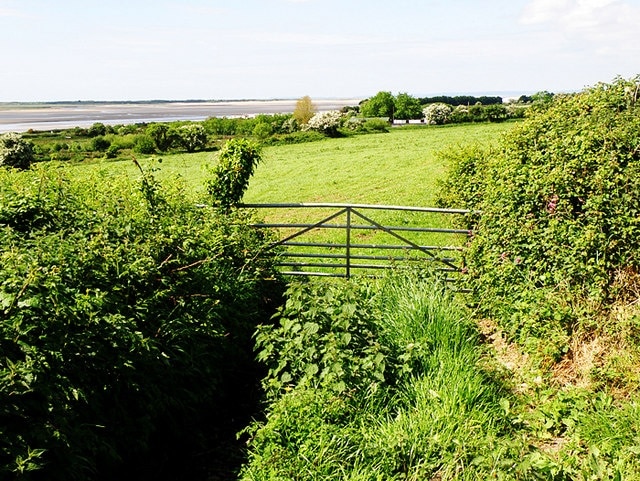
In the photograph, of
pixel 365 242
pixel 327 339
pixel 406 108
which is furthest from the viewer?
pixel 406 108

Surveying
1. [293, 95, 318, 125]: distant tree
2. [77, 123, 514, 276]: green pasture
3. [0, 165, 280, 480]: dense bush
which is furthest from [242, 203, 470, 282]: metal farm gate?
[293, 95, 318, 125]: distant tree

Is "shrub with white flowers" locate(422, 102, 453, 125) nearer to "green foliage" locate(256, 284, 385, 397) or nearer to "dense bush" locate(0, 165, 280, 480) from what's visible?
"dense bush" locate(0, 165, 280, 480)

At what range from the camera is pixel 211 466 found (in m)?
4.90

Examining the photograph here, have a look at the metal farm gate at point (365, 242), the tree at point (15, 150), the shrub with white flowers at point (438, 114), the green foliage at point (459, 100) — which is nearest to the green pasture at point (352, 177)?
the metal farm gate at point (365, 242)

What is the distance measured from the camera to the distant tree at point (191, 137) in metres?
38.2

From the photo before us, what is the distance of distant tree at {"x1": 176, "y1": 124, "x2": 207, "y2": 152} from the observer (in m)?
38.2

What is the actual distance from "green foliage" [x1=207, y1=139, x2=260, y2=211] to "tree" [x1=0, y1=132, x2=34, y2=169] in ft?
83.3

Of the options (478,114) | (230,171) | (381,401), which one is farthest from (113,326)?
(478,114)

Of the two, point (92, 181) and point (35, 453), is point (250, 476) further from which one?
point (92, 181)

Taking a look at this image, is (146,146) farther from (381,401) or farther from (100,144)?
(381,401)

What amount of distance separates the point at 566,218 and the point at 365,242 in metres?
7.39

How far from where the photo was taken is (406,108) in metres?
63.3

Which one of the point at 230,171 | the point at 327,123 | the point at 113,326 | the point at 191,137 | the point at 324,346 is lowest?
the point at 324,346

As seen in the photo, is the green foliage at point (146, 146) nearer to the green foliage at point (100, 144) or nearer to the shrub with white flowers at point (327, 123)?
the green foliage at point (100, 144)
